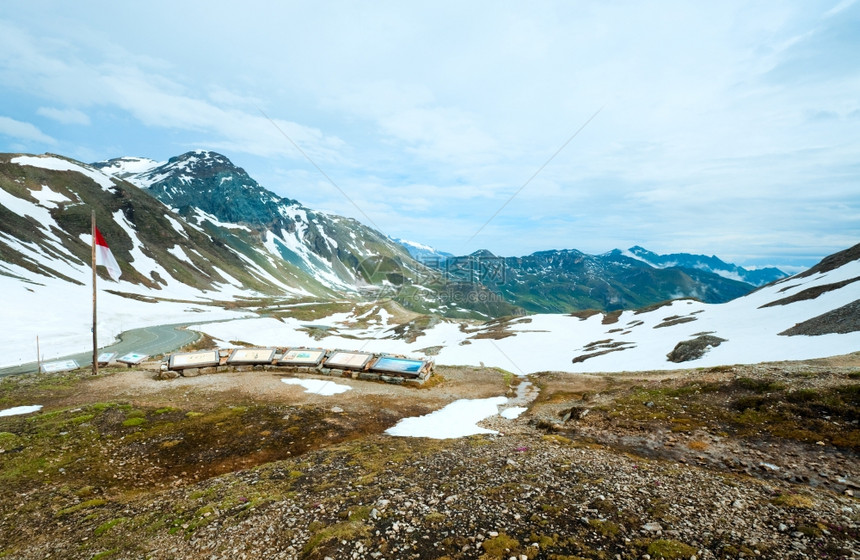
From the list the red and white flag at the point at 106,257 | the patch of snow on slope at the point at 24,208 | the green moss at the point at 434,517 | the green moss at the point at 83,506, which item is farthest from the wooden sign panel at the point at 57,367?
the patch of snow on slope at the point at 24,208

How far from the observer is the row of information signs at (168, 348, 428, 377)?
37094 millimetres

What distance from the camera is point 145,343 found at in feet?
221

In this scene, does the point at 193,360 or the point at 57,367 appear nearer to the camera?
the point at 193,360

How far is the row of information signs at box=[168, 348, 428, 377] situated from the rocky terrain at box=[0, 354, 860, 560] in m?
9.26

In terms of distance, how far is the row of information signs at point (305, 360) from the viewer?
122 ft

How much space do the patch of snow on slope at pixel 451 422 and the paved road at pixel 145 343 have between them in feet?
167

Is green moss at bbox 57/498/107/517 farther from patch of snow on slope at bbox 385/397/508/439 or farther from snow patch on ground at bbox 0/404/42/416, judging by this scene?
snow patch on ground at bbox 0/404/42/416

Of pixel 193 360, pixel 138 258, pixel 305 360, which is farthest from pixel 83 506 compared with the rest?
pixel 138 258

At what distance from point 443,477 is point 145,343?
7720cm

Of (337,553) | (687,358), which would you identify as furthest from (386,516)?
(687,358)

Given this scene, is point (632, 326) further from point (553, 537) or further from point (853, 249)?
point (553, 537)

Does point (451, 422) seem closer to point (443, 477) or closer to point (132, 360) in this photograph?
point (443, 477)

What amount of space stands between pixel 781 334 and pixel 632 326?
34.7m

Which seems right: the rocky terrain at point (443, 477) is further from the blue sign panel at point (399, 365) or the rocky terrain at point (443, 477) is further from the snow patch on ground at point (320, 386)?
the blue sign panel at point (399, 365)
